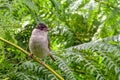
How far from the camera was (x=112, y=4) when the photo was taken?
1974 millimetres

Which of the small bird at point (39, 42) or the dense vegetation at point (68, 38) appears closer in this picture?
the dense vegetation at point (68, 38)

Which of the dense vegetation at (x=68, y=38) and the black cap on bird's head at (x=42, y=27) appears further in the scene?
the black cap on bird's head at (x=42, y=27)

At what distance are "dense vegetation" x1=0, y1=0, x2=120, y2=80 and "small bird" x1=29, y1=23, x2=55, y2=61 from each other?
46mm

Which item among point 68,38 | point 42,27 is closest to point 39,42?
point 42,27

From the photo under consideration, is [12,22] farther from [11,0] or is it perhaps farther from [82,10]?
[82,10]

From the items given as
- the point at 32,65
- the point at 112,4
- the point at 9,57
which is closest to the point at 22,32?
the point at 9,57

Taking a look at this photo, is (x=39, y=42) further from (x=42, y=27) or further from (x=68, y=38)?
(x=68, y=38)

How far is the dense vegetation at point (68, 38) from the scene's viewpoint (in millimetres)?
1558

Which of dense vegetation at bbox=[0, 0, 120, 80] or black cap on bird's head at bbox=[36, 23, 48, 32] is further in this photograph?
black cap on bird's head at bbox=[36, 23, 48, 32]

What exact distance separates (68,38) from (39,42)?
204mm

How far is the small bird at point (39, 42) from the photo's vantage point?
1.82 metres

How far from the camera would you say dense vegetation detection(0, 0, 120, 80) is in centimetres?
156

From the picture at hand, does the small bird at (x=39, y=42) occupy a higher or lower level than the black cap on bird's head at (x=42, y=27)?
lower

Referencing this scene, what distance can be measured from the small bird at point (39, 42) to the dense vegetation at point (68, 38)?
0.05m
